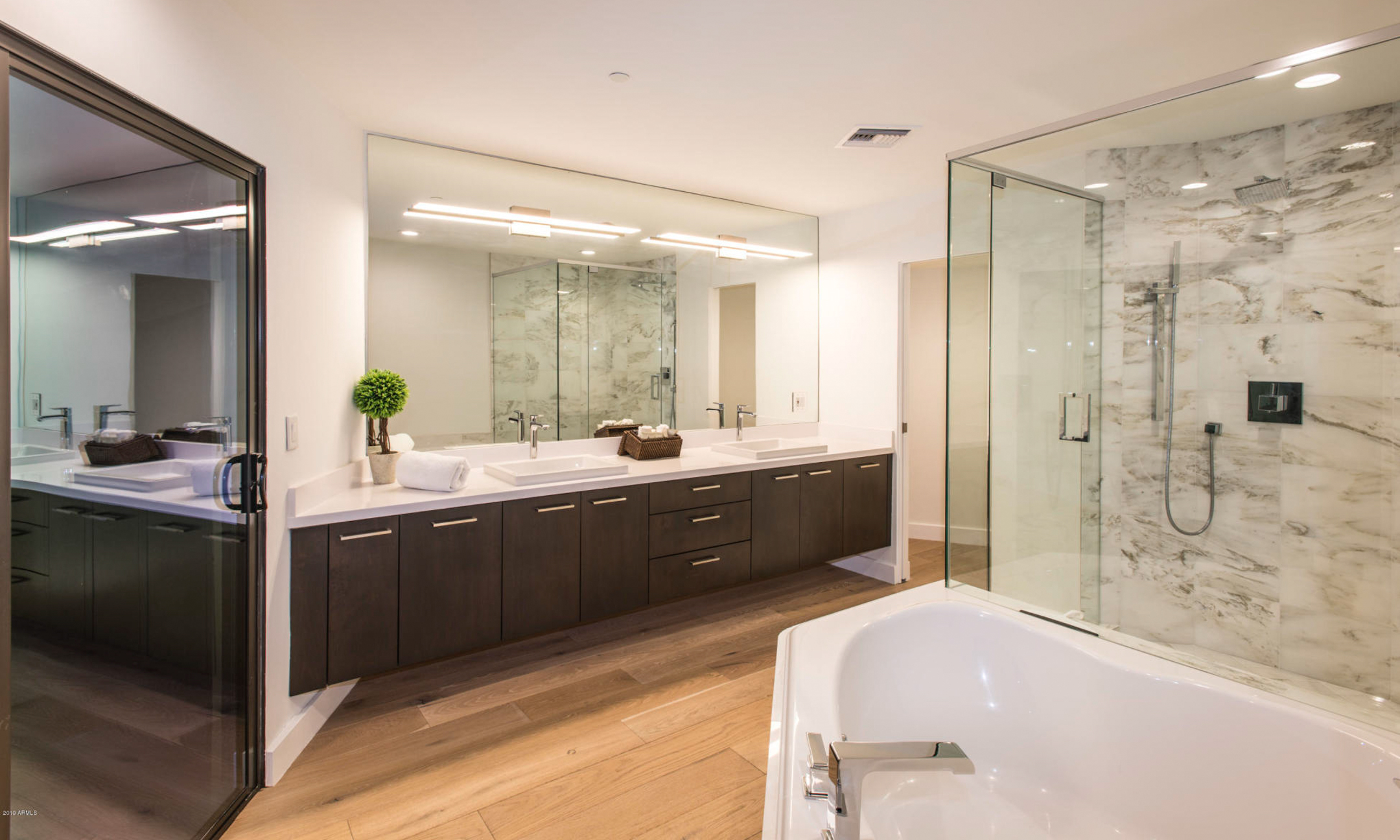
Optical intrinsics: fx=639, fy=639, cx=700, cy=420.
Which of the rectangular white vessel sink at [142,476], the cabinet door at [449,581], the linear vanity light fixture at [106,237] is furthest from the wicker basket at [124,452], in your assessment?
the cabinet door at [449,581]

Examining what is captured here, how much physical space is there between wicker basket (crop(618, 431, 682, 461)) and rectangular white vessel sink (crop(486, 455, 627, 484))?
0.65 feet

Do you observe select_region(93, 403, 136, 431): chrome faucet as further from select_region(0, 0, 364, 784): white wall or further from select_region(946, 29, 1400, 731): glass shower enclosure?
select_region(946, 29, 1400, 731): glass shower enclosure

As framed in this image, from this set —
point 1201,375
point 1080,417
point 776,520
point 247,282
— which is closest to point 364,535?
point 247,282

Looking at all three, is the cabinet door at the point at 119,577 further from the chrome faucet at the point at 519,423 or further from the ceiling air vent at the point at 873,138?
the ceiling air vent at the point at 873,138

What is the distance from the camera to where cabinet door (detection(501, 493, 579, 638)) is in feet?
8.63

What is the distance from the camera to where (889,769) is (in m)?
1.16

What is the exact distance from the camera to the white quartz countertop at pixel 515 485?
229 cm

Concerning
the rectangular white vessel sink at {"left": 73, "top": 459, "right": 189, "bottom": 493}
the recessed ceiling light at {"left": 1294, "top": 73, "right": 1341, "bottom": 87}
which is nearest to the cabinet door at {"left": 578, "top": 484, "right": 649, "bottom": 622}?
the rectangular white vessel sink at {"left": 73, "top": 459, "right": 189, "bottom": 493}

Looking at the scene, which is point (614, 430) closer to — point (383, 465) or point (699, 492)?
point (699, 492)

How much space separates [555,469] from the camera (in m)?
3.23

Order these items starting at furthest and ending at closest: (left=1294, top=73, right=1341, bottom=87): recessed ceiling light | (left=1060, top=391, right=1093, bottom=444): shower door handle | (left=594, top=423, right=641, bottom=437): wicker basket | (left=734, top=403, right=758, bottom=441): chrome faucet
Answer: (left=734, top=403, right=758, bottom=441): chrome faucet → (left=594, top=423, right=641, bottom=437): wicker basket → (left=1060, top=391, right=1093, bottom=444): shower door handle → (left=1294, top=73, right=1341, bottom=87): recessed ceiling light

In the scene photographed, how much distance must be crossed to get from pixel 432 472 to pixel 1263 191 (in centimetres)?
297

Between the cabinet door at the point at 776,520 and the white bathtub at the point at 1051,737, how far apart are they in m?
1.23

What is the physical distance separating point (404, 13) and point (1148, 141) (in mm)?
2375
